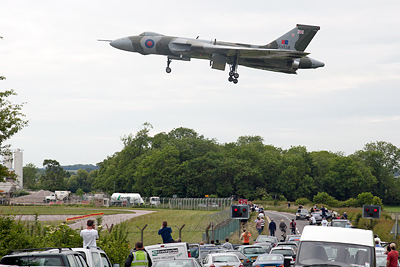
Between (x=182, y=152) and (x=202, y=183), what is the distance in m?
8.72

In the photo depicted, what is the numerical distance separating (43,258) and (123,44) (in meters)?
38.6

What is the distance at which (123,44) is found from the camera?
162 feet

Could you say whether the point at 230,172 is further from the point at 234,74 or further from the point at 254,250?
the point at 254,250

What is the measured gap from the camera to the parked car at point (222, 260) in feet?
68.7

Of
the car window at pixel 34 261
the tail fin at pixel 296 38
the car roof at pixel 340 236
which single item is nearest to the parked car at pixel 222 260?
the car roof at pixel 340 236

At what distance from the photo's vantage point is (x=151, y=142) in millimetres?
154875

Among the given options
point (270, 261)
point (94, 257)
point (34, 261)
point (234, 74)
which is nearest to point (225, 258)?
point (270, 261)

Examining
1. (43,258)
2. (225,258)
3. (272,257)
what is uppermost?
(43,258)

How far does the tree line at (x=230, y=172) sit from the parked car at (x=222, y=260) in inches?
4010

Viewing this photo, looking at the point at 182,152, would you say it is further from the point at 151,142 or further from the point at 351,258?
the point at 351,258

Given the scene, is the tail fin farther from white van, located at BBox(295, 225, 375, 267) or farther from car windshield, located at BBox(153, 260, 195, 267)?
white van, located at BBox(295, 225, 375, 267)

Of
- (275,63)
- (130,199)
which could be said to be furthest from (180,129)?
(275,63)

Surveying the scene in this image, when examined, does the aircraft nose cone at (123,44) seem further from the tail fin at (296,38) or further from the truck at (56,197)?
the truck at (56,197)

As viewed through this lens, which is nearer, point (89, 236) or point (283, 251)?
point (89, 236)
